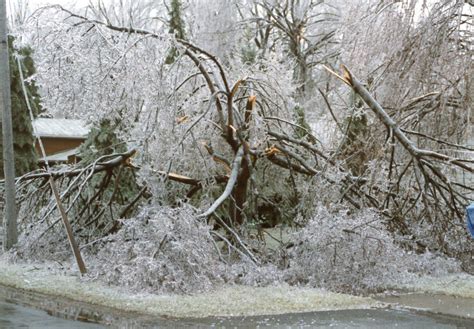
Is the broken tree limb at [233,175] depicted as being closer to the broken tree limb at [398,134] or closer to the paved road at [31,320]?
the broken tree limb at [398,134]

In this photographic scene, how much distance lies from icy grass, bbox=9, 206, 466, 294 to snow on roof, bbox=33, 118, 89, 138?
23.6 metres

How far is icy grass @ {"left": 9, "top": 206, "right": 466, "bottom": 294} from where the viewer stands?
974cm

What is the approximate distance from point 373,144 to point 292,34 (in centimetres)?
2513

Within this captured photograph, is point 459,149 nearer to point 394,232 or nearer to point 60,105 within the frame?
point 394,232

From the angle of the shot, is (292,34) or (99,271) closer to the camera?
(99,271)

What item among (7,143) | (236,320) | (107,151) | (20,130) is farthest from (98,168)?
(20,130)

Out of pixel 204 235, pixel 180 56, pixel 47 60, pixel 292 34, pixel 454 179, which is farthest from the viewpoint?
pixel 292 34

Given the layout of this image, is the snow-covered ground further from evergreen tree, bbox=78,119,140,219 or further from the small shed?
the small shed

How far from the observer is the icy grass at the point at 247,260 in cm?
974

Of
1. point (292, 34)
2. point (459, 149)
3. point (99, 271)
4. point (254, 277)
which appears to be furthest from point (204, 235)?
point (292, 34)

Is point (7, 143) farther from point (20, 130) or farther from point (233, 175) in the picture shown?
point (20, 130)

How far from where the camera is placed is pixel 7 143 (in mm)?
12562

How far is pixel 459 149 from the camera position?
12727mm

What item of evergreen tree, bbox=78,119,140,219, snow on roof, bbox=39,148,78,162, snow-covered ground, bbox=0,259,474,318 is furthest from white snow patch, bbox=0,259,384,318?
snow on roof, bbox=39,148,78,162
